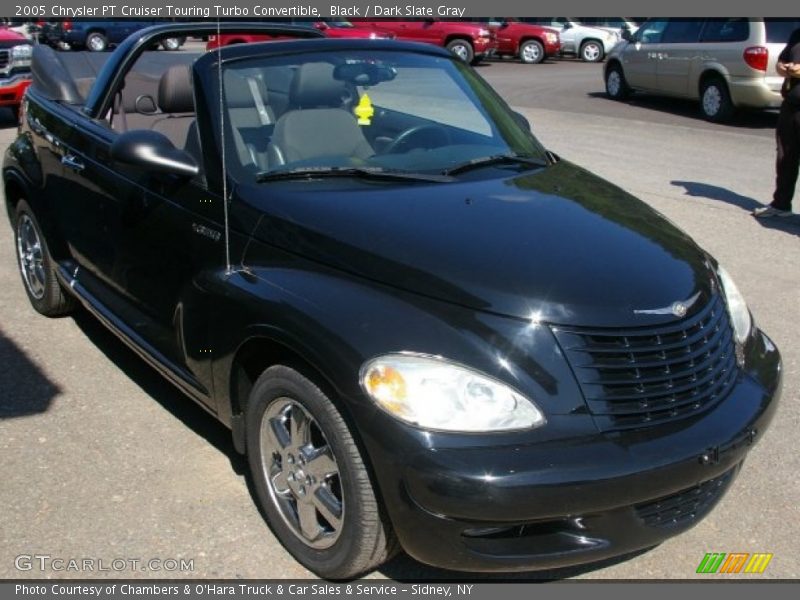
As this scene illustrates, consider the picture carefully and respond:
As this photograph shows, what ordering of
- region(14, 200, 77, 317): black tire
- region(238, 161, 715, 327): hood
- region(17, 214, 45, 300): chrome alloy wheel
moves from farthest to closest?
1. region(17, 214, 45, 300): chrome alloy wheel
2. region(14, 200, 77, 317): black tire
3. region(238, 161, 715, 327): hood

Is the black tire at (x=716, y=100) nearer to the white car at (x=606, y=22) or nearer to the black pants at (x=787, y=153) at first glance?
the black pants at (x=787, y=153)

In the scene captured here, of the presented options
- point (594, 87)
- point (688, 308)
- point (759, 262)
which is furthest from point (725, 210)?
point (594, 87)

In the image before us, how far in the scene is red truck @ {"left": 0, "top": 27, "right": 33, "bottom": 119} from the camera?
1273 centimetres

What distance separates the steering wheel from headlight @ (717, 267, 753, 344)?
133 centimetres

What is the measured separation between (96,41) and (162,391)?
94.0 feet

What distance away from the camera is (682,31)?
1606cm

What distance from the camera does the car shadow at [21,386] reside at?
447 cm

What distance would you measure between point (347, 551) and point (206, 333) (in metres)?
1.04

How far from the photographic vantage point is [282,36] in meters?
5.39

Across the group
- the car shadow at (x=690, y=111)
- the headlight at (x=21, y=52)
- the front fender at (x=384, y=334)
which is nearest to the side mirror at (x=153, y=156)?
the front fender at (x=384, y=334)

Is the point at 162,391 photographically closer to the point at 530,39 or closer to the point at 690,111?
the point at 690,111

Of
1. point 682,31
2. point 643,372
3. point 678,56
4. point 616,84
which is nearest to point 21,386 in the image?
point 643,372

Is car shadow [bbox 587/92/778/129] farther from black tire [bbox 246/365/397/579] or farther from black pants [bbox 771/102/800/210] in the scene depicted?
black tire [bbox 246/365/397/579]

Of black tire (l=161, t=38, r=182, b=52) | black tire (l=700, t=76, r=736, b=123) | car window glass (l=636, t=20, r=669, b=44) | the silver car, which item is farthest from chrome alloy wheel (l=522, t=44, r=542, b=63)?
black tire (l=161, t=38, r=182, b=52)
